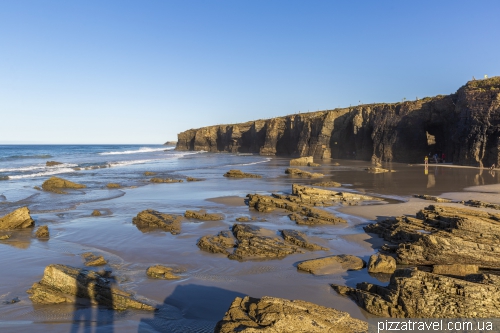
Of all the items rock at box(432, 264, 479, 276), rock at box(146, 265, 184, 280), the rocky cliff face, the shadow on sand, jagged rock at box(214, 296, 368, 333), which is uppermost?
the rocky cliff face

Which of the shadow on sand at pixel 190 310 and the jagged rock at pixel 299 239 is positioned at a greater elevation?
the jagged rock at pixel 299 239

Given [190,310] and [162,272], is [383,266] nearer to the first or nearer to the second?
[190,310]

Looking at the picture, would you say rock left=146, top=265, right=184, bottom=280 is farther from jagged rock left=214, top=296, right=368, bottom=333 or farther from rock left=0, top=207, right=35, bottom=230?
rock left=0, top=207, right=35, bottom=230

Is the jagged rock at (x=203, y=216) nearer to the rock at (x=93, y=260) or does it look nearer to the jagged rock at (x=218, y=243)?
the jagged rock at (x=218, y=243)

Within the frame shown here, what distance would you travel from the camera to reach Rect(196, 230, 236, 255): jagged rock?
958 cm

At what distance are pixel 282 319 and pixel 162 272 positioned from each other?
4.34m

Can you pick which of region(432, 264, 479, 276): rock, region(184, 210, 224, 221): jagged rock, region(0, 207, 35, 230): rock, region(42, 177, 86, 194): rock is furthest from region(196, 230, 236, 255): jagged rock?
region(42, 177, 86, 194): rock

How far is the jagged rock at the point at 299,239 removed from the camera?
979 cm

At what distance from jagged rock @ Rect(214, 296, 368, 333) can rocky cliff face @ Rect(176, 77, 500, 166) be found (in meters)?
35.7

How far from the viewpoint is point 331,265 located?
8.23 metres

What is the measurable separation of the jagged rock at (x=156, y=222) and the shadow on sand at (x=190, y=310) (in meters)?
5.19

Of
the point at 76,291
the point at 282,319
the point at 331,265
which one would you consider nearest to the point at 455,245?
the point at 331,265

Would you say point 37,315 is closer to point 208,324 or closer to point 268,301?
point 208,324

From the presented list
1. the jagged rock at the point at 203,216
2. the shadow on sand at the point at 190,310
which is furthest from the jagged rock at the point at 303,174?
the shadow on sand at the point at 190,310
